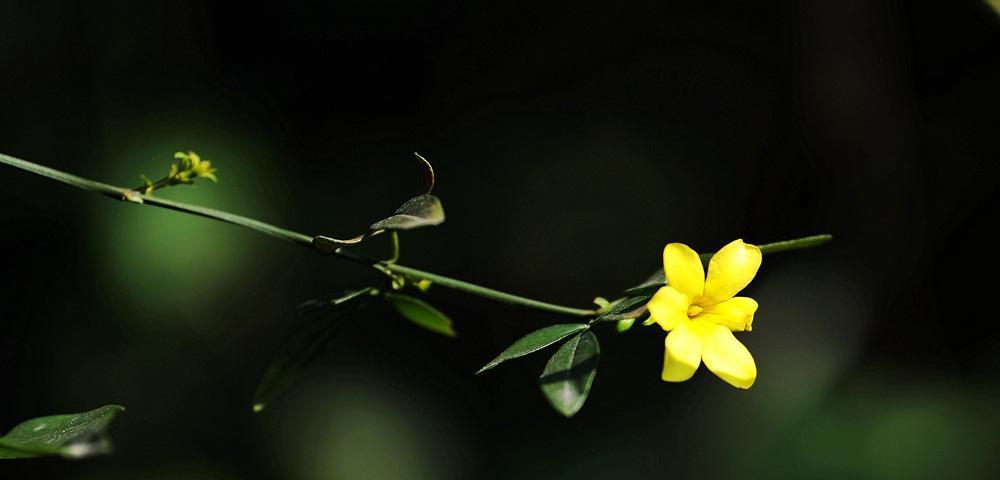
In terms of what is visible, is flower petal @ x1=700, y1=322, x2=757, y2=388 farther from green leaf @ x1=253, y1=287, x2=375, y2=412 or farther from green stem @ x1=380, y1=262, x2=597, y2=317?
green leaf @ x1=253, y1=287, x2=375, y2=412

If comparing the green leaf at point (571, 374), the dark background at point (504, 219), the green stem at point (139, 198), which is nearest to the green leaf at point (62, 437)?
the green stem at point (139, 198)

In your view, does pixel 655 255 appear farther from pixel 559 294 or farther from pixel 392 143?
pixel 392 143

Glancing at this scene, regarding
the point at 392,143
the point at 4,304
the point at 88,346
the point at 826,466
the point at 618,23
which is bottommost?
the point at 826,466

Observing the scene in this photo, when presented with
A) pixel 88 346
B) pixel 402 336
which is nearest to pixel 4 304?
pixel 88 346

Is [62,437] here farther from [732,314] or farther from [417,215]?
[732,314]

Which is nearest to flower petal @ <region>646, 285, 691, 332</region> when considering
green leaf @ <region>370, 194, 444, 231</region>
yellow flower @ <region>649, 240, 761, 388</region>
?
yellow flower @ <region>649, 240, 761, 388</region>

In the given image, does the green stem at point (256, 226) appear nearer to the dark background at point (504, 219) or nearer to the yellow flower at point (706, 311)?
the yellow flower at point (706, 311)
